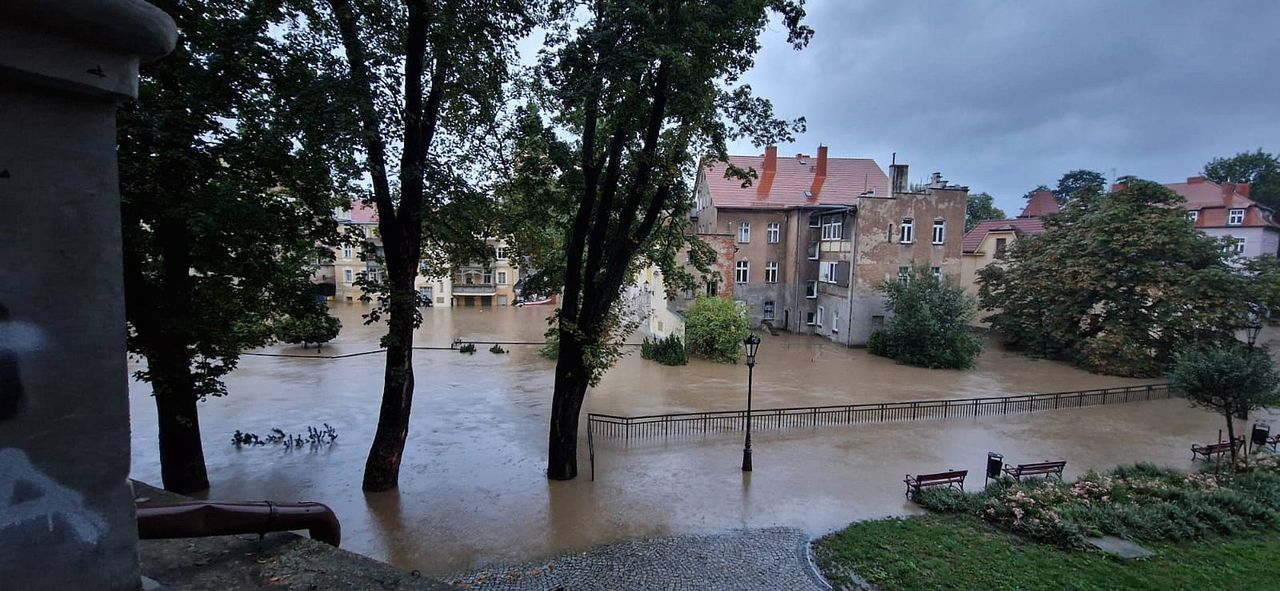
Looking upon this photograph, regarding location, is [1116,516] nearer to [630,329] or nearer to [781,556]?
[781,556]

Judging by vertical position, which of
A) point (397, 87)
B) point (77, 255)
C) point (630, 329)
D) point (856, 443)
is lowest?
point (856, 443)

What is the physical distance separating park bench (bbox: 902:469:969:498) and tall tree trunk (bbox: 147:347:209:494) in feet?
45.4

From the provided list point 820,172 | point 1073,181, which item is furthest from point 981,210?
point 820,172

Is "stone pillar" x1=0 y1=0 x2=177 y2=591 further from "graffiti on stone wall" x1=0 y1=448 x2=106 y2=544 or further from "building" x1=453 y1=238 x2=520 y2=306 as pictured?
"building" x1=453 y1=238 x2=520 y2=306

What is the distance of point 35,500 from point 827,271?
36550 mm

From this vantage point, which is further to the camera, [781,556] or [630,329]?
[630,329]

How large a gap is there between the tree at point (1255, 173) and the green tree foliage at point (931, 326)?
54.9 meters

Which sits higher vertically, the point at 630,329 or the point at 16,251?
the point at 16,251

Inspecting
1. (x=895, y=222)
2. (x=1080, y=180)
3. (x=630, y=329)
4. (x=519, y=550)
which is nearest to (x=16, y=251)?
(x=519, y=550)

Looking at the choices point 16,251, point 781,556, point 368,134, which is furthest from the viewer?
point 781,556

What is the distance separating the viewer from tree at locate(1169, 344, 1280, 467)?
1391cm

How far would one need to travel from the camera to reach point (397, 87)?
998cm

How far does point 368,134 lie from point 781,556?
872cm

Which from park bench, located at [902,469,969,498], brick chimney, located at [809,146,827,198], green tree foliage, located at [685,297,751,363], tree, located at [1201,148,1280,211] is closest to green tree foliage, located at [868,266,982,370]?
green tree foliage, located at [685,297,751,363]
